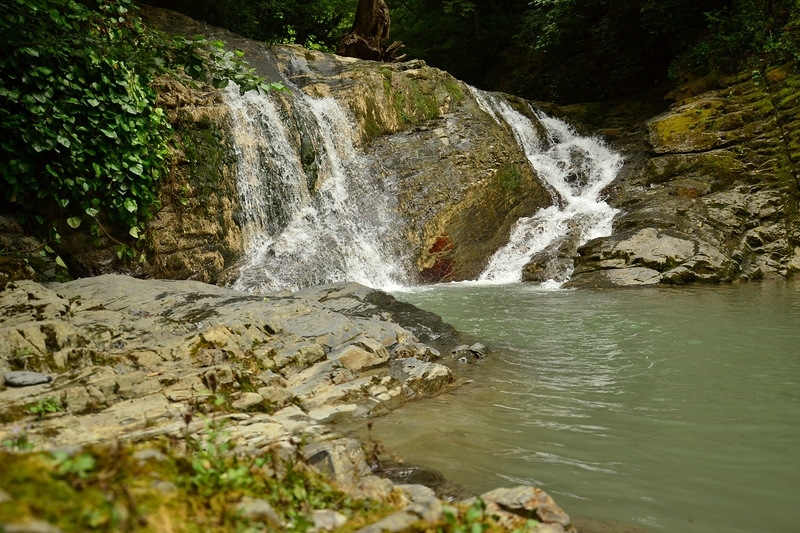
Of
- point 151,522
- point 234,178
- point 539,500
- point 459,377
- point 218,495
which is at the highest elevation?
point 234,178

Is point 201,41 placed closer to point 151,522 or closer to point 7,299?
point 7,299

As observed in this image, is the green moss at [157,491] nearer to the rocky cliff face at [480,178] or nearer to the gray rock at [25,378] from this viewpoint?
the gray rock at [25,378]

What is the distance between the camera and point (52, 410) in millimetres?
2973

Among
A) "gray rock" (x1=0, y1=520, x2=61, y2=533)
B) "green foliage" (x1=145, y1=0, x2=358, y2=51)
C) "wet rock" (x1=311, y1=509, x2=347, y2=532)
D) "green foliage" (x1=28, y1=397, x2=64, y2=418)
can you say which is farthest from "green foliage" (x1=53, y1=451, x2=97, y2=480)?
"green foliage" (x1=145, y1=0, x2=358, y2=51)

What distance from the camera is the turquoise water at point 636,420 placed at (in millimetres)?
2695

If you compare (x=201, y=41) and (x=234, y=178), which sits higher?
(x=201, y=41)

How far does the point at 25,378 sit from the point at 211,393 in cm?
112

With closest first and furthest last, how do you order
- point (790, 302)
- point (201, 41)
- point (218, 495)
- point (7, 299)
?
point (218, 495) < point (201, 41) < point (7, 299) < point (790, 302)

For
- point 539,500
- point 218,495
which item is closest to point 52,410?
point 218,495

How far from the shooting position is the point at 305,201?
36.0 feet

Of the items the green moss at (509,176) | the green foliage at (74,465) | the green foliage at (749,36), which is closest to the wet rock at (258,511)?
the green foliage at (74,465)

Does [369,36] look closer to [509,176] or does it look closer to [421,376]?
[509,176]

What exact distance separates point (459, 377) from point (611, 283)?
231 inches

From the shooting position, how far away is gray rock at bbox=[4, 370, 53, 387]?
326 centimetres
